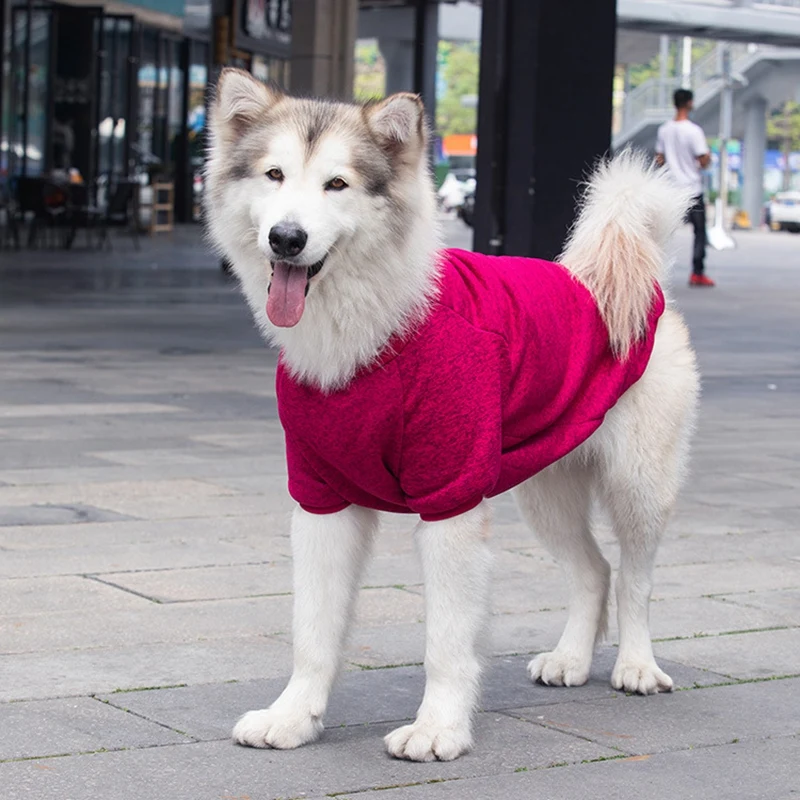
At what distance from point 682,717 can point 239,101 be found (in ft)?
6.50

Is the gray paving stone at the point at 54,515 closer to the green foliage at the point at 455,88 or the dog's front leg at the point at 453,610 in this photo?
the dog's front leg at the point at 453,610

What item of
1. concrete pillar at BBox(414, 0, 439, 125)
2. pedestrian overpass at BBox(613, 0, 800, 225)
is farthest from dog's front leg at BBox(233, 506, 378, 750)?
pedestrian overpass at BBox(613, 0, 800, 225)

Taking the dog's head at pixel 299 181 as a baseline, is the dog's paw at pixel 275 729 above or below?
below

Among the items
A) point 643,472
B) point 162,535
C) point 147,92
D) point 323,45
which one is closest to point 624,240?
point 643,472

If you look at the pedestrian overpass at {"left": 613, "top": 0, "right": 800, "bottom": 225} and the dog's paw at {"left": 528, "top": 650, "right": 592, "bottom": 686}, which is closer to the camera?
the dog's paw at {"left": 528, "top": 650, "right": 592, "bottom": 686}

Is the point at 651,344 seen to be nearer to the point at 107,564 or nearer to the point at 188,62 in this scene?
the point at 107,564

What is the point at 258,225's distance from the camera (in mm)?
3729

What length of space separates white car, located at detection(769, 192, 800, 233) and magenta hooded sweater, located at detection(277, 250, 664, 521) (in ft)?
156

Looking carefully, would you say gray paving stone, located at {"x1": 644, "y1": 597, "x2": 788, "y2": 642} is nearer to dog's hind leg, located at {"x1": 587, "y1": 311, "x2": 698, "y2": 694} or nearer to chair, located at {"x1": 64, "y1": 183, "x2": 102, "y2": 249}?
dog's hind leg, located at {"x1": 587, "y1": 311, "x2": 698, "y2": 694}

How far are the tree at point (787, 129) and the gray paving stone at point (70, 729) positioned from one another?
258ft

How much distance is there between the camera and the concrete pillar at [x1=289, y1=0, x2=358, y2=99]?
22.6 meters

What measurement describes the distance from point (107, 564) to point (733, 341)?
940cm

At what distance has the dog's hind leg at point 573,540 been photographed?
4.59m

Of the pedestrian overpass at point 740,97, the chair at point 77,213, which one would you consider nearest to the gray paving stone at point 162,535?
the chair at point 77,213
